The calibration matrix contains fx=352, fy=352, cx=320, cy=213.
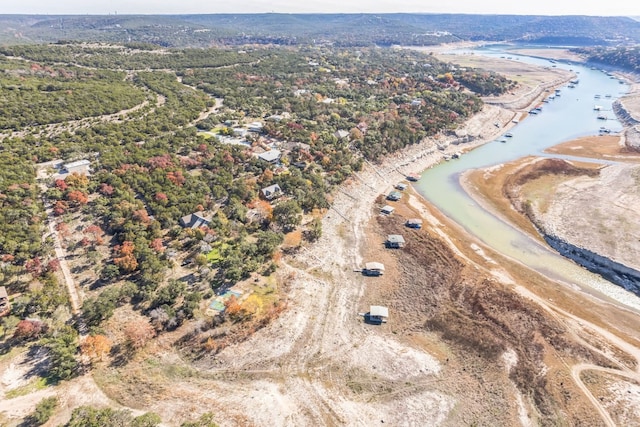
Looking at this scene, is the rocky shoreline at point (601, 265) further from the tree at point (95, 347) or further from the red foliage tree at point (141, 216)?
the red foliage tree at point (141, 216)

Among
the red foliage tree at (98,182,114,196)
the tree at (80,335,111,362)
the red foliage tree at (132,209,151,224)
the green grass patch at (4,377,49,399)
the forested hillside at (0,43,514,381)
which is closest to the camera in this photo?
the green grass patch at (4,377,49,399)

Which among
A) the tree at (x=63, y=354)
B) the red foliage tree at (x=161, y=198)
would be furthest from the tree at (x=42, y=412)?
the red foliage tree at (x=161, y=198)

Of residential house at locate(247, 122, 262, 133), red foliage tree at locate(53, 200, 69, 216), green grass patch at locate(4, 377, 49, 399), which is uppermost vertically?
red foliage tree at locate(53, 200, 69, 216)

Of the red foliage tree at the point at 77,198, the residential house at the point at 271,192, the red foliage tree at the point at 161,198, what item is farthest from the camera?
the residential house at the point at 271,192

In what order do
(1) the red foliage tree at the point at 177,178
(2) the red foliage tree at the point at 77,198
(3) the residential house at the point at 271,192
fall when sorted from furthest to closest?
(3) the residential house at the point at 271,192 < (1) the red foliage tree at the point at 177,178 < (2) the red foliage tree at the point at 77,198

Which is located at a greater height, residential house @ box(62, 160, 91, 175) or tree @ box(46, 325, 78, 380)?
residential house @ box(62, 160, 91, 175)

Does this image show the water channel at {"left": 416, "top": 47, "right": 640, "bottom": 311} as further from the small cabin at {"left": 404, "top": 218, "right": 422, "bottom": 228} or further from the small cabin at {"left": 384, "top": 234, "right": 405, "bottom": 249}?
the small cabin at {"left": 384, "top": 234, "right": 405, "bottom": 249}

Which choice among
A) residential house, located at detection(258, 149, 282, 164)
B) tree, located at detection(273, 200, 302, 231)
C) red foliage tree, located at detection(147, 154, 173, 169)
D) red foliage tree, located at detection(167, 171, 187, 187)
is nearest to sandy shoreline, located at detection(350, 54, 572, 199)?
tree, located at detection(273, 200, 302, 231)
